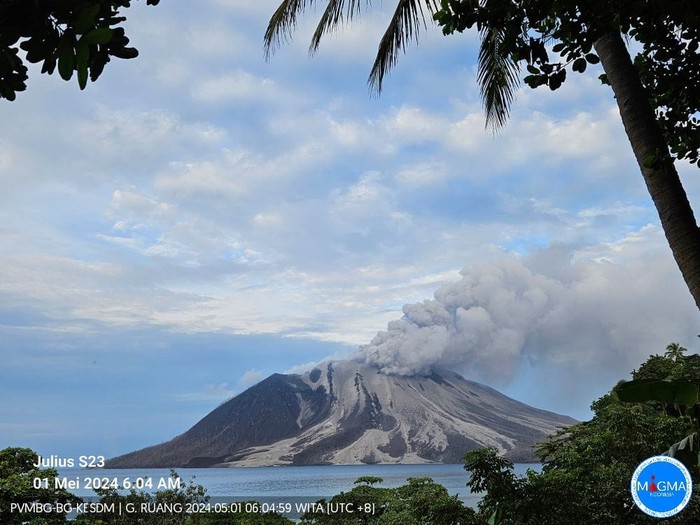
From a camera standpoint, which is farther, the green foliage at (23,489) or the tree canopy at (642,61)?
the green foliage at (23,489)

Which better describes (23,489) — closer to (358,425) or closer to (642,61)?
(642,61)

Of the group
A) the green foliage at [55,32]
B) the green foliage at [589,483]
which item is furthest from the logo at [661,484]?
the green foliage at [55,32]

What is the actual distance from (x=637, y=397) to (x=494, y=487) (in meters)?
5.43

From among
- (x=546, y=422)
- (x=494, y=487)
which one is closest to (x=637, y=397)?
(x=494, y=487)

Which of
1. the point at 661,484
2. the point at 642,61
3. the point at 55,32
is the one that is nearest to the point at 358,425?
the point at 661,484

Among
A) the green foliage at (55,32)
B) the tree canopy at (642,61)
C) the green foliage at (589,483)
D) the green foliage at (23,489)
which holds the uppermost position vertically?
the tree canopy at (642,61)

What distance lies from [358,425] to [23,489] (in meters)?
141

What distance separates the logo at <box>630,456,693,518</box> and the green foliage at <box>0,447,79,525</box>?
7.26 meters

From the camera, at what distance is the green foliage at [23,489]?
25.0 feet

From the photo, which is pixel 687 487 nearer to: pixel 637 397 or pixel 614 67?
pixel 637 397

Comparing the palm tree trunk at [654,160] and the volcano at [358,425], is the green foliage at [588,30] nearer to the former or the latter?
the palm tree trunk at [654,160]

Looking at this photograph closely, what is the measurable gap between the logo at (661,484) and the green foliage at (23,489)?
23.8 feet

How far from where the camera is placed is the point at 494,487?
791cm

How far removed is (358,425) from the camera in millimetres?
143875
